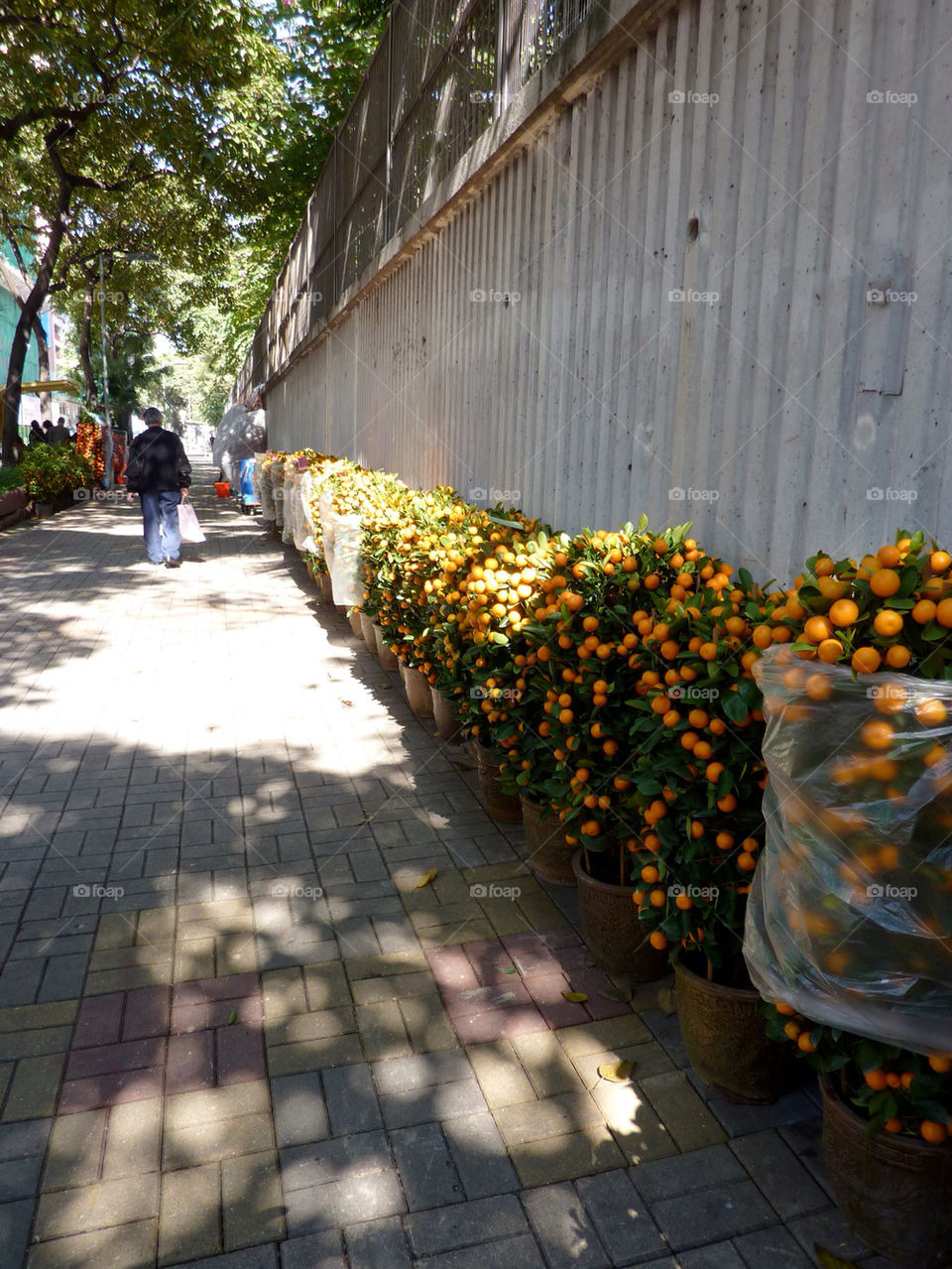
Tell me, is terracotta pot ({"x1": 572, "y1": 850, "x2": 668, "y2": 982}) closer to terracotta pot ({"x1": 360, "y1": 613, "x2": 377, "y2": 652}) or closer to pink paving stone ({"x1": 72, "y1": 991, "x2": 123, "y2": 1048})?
pink paving stone ({"x1": 72, "y1": 991, "x2": 123, "y2": 1048})

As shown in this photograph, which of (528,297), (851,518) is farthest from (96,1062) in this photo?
(528,297)

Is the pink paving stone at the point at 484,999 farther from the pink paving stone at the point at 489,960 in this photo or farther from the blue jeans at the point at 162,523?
the blue jeans at the point at 162,523

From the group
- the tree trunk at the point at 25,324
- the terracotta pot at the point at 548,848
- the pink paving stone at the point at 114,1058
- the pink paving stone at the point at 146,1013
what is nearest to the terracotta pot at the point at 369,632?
the terracotta pot at the point at 548,848

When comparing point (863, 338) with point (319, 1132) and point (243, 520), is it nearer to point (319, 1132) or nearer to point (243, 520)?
point (319, 1132)

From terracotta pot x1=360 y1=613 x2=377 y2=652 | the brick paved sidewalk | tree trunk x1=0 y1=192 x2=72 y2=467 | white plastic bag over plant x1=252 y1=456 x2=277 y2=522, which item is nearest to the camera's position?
the brick paved sidewalk

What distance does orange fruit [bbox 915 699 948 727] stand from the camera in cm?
180

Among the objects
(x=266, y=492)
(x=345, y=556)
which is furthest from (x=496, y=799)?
(x=266, y=492)

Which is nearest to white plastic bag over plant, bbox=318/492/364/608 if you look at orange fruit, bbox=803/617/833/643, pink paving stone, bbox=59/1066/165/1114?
pink paving stone, bbox=59/1066/165/1114

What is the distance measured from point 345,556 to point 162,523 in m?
5.69

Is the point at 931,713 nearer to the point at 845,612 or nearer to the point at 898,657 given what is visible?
the point at 898,657

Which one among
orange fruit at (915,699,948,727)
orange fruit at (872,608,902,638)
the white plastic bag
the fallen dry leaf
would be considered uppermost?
orange fruit at (872,608,902,638)

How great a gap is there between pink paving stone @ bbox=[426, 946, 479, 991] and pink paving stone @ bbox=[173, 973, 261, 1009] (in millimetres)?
643

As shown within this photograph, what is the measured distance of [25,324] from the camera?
1995cm

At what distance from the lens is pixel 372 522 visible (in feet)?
22.7
